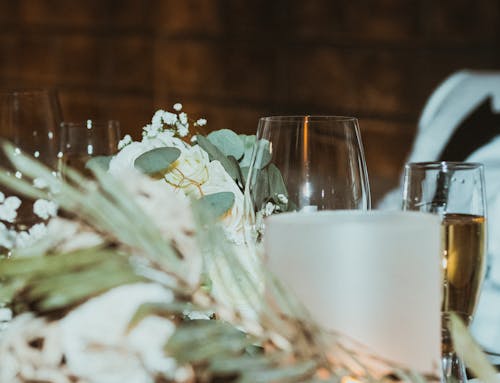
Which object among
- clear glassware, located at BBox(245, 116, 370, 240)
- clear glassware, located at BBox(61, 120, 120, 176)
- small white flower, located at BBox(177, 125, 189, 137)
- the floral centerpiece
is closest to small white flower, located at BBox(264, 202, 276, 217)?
clear glassware, located at BBox(245, 116, 370, 240)

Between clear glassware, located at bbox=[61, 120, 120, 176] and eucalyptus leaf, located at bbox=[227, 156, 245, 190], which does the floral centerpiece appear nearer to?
eucalyptus leaf, located at bbox=[227, 156, 245, 190]

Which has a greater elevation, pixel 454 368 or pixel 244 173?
pixel 244 173

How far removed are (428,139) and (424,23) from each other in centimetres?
127

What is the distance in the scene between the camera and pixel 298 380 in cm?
41

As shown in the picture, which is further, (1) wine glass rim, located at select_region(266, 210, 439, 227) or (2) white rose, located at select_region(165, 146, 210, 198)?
(2) white rose, located at select_region(165, 146, 210, 198)

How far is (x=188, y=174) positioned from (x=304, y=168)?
9 centimetres

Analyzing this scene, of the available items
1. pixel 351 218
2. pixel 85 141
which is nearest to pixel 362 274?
pixel 351 218

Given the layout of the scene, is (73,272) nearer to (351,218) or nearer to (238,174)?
(351,218)

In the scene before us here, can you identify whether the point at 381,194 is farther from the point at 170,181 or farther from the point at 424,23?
the point at 170,181

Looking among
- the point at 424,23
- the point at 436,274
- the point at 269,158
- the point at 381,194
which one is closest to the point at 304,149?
the point at 269,158

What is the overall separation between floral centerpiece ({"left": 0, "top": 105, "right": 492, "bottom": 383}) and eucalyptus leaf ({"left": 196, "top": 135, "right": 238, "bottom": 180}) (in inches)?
10.6

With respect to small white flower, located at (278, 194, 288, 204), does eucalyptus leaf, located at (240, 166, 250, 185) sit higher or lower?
higher

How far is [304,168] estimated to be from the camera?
76 centimetres

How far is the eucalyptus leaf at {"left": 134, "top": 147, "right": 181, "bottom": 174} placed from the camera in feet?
2.43
